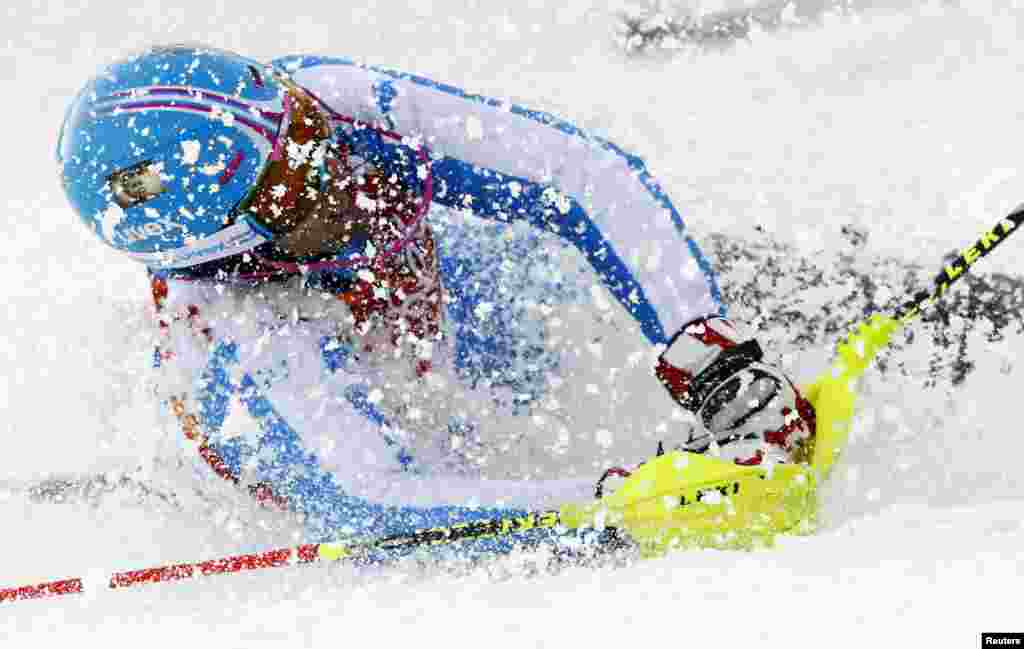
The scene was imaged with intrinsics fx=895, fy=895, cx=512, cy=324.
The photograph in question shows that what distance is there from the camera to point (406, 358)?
101 inches

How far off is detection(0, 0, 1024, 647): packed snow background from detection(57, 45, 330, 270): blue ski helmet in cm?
86

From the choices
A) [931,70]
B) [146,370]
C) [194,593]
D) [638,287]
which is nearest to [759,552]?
[638,287]

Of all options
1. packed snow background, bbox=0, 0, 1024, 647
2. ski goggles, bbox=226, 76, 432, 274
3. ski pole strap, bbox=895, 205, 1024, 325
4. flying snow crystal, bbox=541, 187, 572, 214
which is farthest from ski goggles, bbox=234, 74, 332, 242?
ski pole strap, bbox=895, 205, 1024, 325

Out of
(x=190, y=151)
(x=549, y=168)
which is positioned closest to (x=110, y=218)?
(x=190, y=151)

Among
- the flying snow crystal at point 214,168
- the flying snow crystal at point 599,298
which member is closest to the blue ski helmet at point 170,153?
the flying snow crystal at point 214,168

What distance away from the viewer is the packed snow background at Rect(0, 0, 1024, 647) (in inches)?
59.3

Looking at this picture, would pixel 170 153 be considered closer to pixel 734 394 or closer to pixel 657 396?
pixel 734 394

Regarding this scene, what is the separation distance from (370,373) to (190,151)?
31.2 inches

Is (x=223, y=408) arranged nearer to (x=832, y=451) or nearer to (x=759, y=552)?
(x=759, y=552)

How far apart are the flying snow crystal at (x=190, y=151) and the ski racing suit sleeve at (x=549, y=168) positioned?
1.70 feet

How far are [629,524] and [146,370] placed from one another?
198 centimetres

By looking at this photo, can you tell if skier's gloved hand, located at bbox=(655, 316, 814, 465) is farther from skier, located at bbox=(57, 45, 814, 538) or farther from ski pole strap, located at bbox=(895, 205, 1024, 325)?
ski pole strap, located at bbox=(895, 205, 1024, 325)

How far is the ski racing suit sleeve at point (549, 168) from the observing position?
232cm

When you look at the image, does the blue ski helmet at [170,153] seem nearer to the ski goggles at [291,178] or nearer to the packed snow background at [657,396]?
the ski goggles at [291,178]
